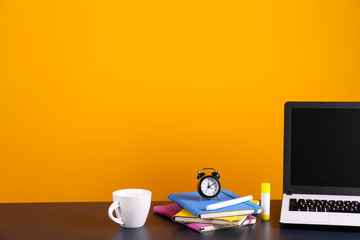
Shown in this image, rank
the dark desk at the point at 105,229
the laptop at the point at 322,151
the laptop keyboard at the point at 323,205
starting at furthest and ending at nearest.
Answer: the laptop at the point at 322,151, the laptop keyboard at the point at 323,205, the dark desk at the point at 105,229

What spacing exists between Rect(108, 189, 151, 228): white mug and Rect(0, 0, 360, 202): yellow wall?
2.43 feet

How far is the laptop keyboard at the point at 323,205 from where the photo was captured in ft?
4.24

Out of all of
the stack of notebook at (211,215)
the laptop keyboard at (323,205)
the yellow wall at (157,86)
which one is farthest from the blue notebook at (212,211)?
the yellow wall at (157,86)

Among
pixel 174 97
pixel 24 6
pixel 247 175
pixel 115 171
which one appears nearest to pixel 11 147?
pixel 115 171

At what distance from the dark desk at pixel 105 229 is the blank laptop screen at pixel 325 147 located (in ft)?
0.62

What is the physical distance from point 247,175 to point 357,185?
0.65 meters

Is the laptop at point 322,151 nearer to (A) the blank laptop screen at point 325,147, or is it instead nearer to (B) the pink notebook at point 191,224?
(A) the blank laptop screen at point 325,147

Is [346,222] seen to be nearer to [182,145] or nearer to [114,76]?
[182,145]

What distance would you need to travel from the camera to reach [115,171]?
6.43ft

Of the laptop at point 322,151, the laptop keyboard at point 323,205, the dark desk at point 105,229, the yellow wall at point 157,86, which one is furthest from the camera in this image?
the yellow wall at point 157,86

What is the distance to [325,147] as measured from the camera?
1.42 m

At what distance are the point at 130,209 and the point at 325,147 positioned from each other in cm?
67

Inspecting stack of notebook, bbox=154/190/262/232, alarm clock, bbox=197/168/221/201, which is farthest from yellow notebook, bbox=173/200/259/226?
alarm clock, bbox=197/168/221/201

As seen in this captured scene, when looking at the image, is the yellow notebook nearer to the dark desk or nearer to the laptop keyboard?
the dark desk
